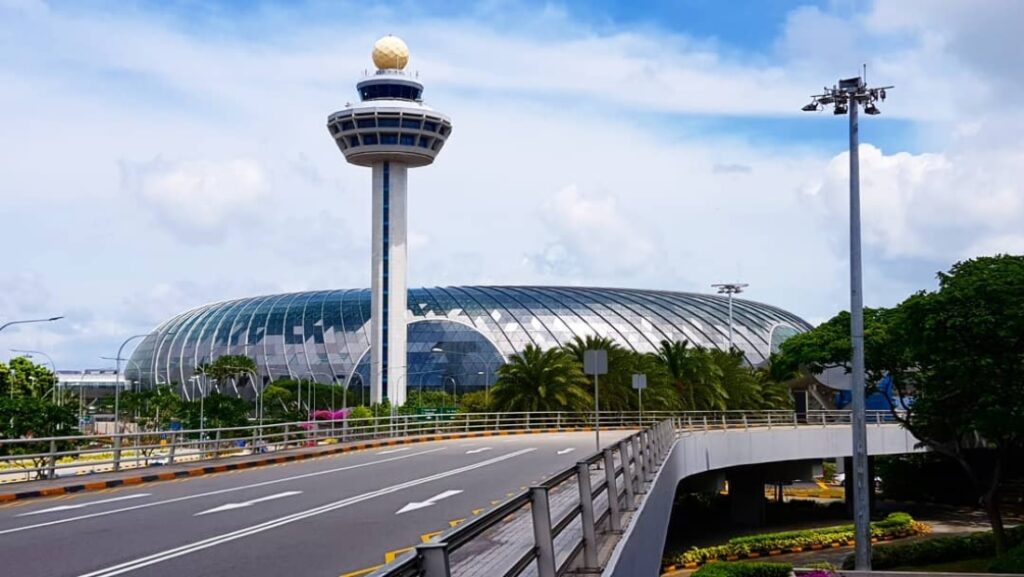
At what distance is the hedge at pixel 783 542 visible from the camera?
48.5m

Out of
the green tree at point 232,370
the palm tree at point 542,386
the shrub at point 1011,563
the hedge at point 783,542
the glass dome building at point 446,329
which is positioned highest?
the glass dome building at point 446,329

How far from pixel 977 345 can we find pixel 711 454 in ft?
31.9

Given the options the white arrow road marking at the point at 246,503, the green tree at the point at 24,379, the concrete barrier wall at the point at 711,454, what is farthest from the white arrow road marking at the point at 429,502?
the green tree at the point at 24,379

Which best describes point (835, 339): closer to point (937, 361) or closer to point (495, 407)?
point (937, 361)

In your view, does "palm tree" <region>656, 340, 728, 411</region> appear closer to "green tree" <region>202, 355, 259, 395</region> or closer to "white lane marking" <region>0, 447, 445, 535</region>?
"white lane marking" <region>0, 447, 445, 535</region>

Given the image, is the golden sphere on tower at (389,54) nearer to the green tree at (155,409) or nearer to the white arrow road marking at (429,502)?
the green tree at (155,409)

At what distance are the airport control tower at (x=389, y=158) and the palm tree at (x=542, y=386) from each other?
104 feet

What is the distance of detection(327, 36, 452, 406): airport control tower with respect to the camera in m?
96.4

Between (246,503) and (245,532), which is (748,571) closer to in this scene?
(246,503)

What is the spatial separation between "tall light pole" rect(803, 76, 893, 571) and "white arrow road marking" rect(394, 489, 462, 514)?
38.5 feet

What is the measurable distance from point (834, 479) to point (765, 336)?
26.4 metres

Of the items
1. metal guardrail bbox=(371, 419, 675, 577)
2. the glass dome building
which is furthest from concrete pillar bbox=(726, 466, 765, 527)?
metal guardrail bbox=(371, 419, 675, 577)

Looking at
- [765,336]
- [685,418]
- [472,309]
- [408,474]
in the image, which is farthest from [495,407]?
[765,336]

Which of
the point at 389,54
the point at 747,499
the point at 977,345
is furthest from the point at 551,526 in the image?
the point at 389,54
